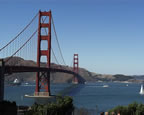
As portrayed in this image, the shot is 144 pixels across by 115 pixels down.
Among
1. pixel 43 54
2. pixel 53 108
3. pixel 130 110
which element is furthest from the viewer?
pixel 43 54

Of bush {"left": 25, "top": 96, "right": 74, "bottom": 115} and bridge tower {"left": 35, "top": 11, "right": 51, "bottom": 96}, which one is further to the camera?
bridge tower {"left": 35, "top": 11, "right": 51, "bottom": 96}

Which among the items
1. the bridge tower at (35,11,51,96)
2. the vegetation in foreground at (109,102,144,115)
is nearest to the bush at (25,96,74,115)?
the vegetation in foreground at (109,102,144,115)

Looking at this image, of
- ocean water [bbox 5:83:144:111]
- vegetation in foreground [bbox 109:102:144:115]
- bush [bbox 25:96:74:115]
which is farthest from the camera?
ocean water [bbox 5:83:144:111]

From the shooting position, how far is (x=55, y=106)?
26.1 meters

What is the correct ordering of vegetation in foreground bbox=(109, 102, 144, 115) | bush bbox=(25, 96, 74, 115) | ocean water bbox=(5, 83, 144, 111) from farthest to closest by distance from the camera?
ocean water bbox=(5, 83, 144, 111), vegetation in foreground bbox=(109, 102, 144, 115), bush bbox=(25, 96, 74, 115)

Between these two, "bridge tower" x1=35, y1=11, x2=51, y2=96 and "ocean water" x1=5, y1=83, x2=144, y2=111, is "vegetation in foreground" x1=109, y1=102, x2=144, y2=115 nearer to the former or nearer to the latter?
"ocean water" x1=5, y1=83, x2=144, y2=111

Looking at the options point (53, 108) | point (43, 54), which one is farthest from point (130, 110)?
point (43, 54)

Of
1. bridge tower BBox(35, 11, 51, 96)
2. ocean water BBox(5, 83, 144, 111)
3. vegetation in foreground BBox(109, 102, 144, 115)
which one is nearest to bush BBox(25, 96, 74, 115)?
ocean water BBox(5, 83, 144, 111)

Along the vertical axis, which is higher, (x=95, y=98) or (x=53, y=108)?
(x=53, y=108)

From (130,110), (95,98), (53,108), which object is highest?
(53,108)

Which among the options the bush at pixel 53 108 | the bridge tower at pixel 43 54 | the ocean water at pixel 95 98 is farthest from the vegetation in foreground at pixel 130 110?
the bridge tower at pixel 43 54

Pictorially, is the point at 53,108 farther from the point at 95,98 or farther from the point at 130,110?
the point at 95,98

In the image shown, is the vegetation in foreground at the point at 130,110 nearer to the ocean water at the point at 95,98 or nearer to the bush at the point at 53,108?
the ocean water at the point at 95,98

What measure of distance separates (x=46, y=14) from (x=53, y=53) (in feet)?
70.0
